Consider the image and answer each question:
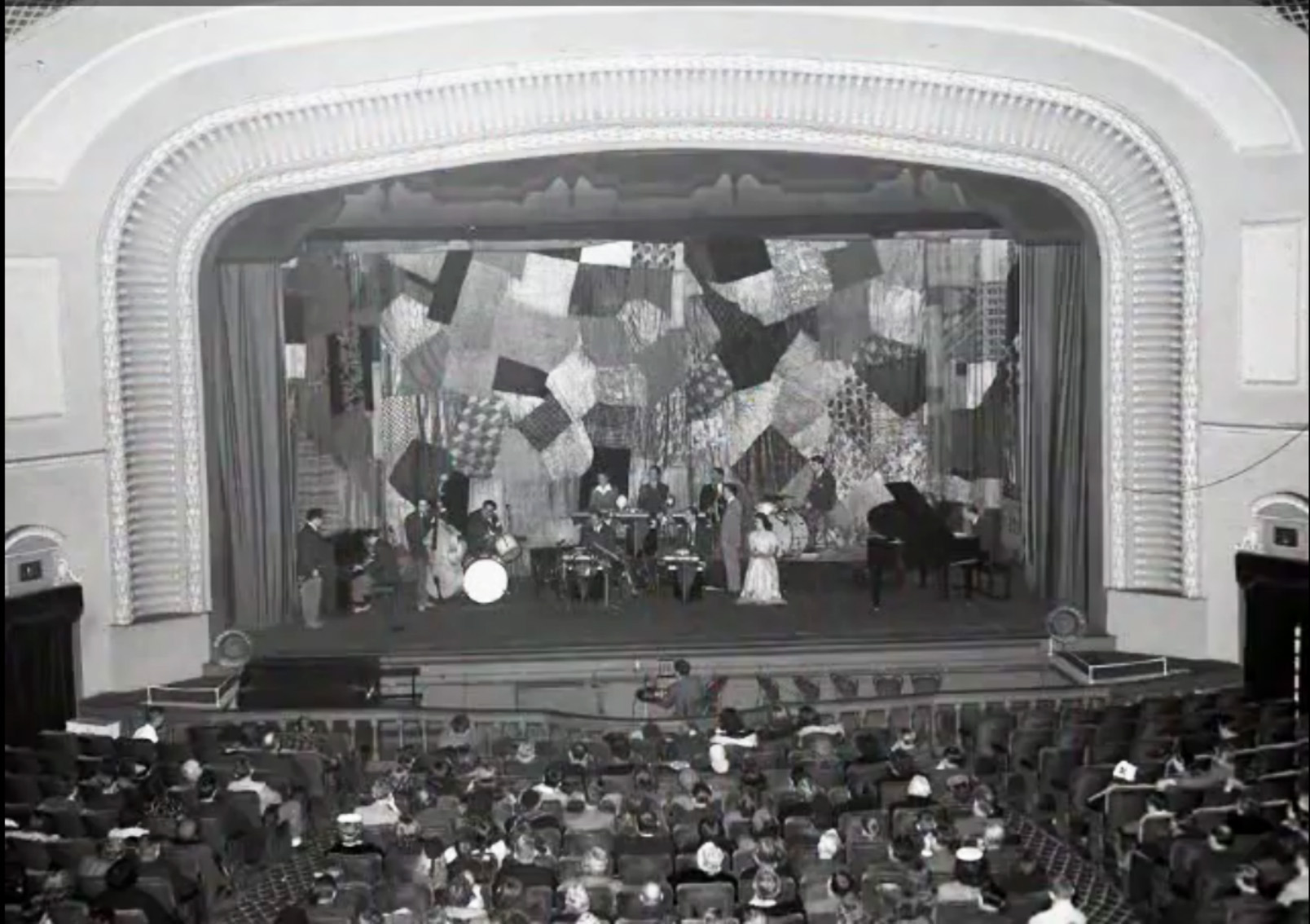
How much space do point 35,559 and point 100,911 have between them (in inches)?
297

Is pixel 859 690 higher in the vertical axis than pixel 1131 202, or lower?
lower

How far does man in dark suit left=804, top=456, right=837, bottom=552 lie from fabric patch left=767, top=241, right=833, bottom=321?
1925mm

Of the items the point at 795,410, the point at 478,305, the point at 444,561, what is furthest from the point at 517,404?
the point at 795,410

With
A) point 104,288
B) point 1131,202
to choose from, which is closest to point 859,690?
point 1131,202

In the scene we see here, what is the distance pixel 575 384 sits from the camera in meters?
23.0

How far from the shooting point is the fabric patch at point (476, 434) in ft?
74.8

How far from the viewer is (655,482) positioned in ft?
74.1

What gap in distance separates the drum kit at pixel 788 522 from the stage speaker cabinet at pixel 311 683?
18.3ft

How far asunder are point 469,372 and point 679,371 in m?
2.48

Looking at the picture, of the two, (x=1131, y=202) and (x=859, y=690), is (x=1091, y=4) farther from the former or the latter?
(x=859, y=690)

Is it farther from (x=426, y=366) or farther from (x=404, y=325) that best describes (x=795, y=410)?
(x=404, y=325)

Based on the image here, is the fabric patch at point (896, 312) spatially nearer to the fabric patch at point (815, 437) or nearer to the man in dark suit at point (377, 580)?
the fabric patch at point (815, 437)

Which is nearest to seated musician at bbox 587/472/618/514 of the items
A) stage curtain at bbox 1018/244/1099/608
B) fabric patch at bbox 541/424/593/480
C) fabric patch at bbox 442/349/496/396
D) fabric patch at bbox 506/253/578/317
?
fabric patch at bbox 541/424/593/480

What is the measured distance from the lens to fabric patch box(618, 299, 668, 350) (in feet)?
75.5
